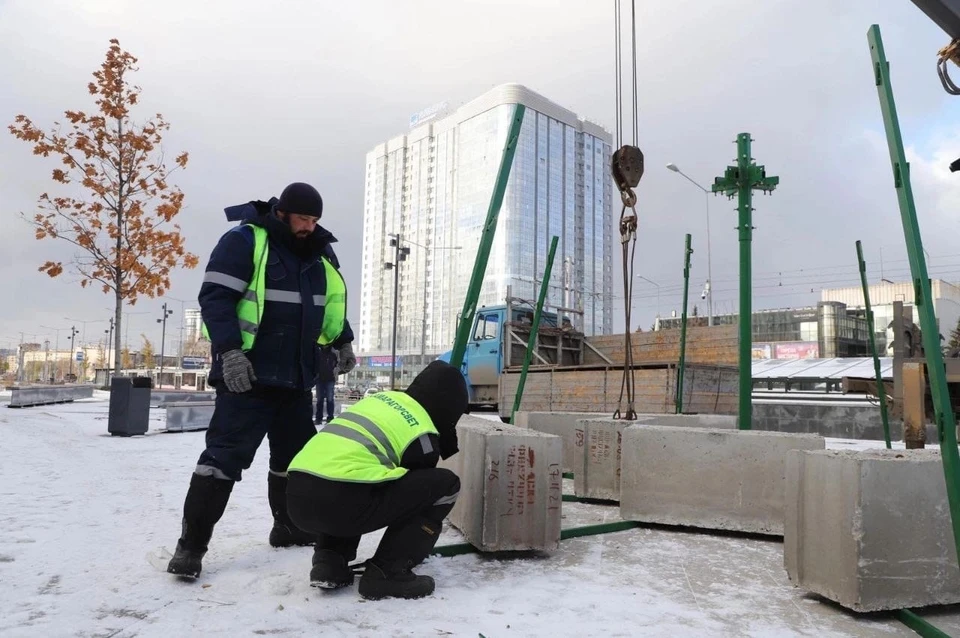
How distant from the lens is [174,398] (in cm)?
1706

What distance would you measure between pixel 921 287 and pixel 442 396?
1957 mm

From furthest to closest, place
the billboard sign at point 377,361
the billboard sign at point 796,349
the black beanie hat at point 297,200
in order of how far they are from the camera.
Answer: the billboard sign at point 377,361 → the billboard sign at point 796,349 → the black beanie hat at point 297,200

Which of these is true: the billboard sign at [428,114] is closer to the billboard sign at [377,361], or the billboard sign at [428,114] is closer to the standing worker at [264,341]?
the billboard sign at [377,361]

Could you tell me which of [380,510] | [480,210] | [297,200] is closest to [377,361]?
[480,210]

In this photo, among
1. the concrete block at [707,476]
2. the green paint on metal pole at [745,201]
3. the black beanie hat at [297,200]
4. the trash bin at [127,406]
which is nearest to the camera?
the black beanie hat at [297,200]

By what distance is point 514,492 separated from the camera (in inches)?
143

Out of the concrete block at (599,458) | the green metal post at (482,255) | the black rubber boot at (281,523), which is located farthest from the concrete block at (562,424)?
the black rubber boot at (281,523)

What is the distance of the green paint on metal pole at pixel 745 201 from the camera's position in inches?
236

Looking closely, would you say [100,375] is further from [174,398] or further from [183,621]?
[183,621]

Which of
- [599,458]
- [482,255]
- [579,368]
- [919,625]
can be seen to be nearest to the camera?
[919,625]

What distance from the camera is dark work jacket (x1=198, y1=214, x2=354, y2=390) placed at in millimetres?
3088

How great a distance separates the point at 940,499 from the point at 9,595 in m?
3.99

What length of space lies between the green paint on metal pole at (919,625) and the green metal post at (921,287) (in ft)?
1.16

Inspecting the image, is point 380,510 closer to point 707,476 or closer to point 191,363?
point 707,476
